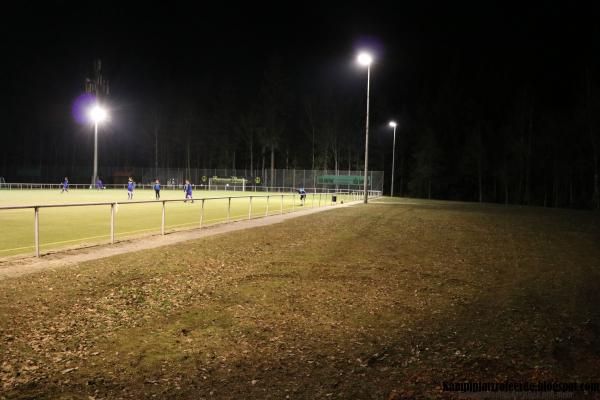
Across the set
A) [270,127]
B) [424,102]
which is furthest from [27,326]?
[424,102]

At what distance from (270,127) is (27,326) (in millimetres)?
65744

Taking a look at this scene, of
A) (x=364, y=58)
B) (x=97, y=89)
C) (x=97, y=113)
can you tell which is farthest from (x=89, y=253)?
(x=97, y=89)

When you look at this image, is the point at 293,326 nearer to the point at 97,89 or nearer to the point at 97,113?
the point at 97,113

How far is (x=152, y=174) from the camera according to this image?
2704 inches

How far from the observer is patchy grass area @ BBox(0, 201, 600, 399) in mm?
4238

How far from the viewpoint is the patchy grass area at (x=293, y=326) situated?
4.24 metres

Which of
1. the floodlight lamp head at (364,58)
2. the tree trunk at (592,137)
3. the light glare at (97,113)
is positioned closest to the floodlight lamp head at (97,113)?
the light glare at (97,113)

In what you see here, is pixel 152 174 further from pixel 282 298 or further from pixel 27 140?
pixel 282 298

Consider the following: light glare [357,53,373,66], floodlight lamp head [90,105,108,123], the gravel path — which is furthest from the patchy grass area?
floodlight lamp head [90,105,108,123]

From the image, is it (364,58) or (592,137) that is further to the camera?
(592,137)

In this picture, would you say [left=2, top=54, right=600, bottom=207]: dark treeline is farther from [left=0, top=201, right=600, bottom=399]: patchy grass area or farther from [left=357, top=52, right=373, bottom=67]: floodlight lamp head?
[left=0, top=201, right=600, bottom=399]: patchy grass area

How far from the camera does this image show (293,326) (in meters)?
5.74

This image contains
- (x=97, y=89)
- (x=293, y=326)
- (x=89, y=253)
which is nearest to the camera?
(x=293, y=326)

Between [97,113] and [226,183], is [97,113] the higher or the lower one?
the higher one
